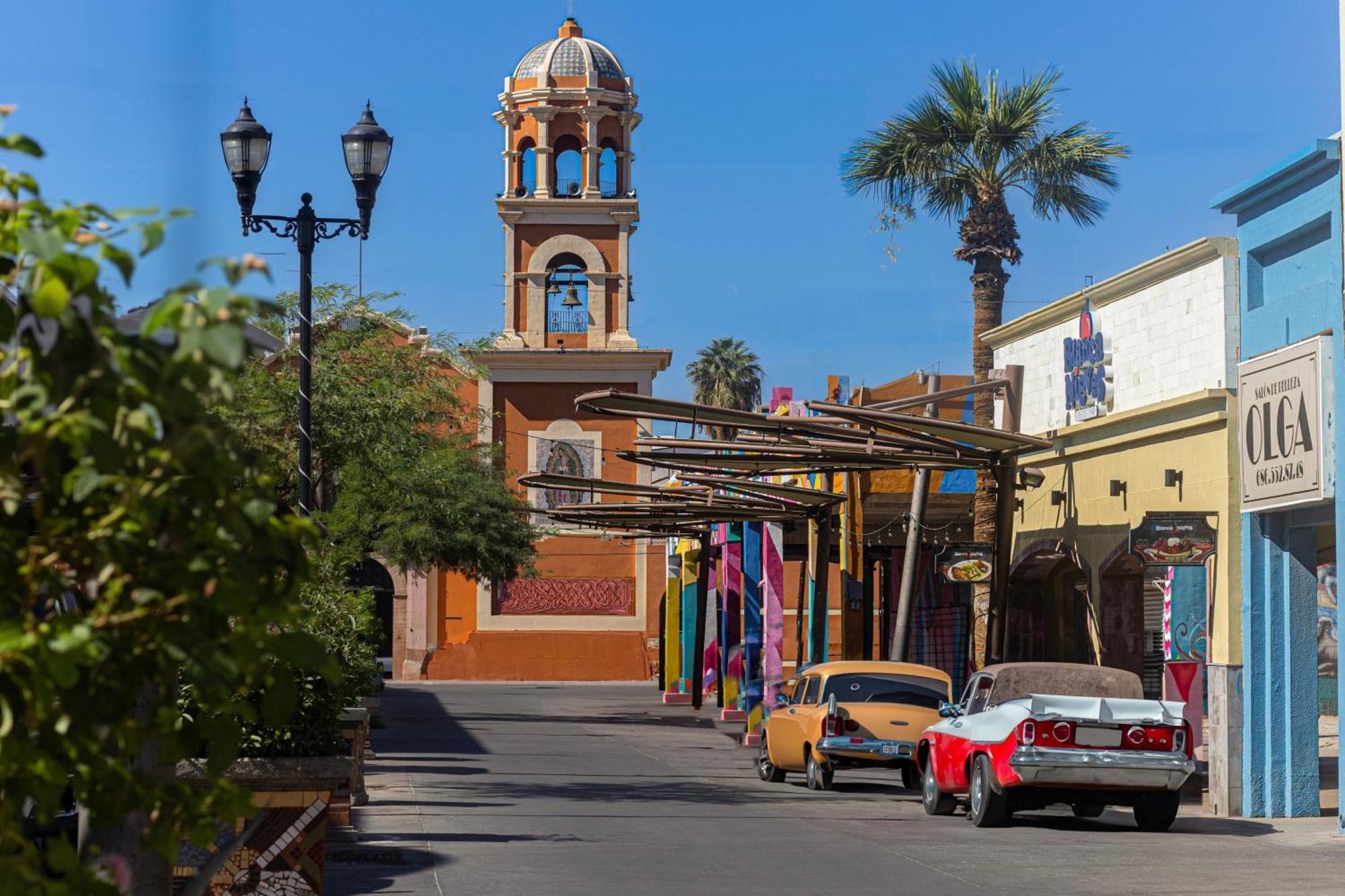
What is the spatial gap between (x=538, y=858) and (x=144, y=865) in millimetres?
9325

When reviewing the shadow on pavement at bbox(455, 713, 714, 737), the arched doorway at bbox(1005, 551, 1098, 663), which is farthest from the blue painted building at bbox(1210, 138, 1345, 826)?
the shadow on pavement at bbox(455, 713, 714, 737)

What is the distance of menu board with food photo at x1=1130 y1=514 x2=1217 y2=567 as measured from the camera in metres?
20.0

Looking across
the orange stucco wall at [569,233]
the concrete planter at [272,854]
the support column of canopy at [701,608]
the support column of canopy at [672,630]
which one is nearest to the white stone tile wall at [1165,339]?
the concrete planter at [272,854]

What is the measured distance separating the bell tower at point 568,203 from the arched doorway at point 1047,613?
29.4 meters

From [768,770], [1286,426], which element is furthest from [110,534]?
[768,770]

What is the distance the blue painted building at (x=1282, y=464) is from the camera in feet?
60.4

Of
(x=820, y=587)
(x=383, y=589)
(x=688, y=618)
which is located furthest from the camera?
(x=383, y=589)

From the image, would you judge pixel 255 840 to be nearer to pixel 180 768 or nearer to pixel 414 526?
pixel 180 768

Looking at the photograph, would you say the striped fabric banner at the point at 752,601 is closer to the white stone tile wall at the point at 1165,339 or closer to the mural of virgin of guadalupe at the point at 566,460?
the white stone tile wall at the point at 1165,339

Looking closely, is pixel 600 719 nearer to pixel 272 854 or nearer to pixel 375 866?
pixel 375 866

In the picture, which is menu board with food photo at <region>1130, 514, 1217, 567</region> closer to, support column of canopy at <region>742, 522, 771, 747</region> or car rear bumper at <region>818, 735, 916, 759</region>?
car rear bumper at <region>818, 735, 916, 759</region>

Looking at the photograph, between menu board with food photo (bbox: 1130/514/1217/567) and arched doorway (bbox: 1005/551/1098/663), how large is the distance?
7781 millimetres

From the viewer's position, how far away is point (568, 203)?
57.4 meters

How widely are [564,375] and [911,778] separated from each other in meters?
36.8
